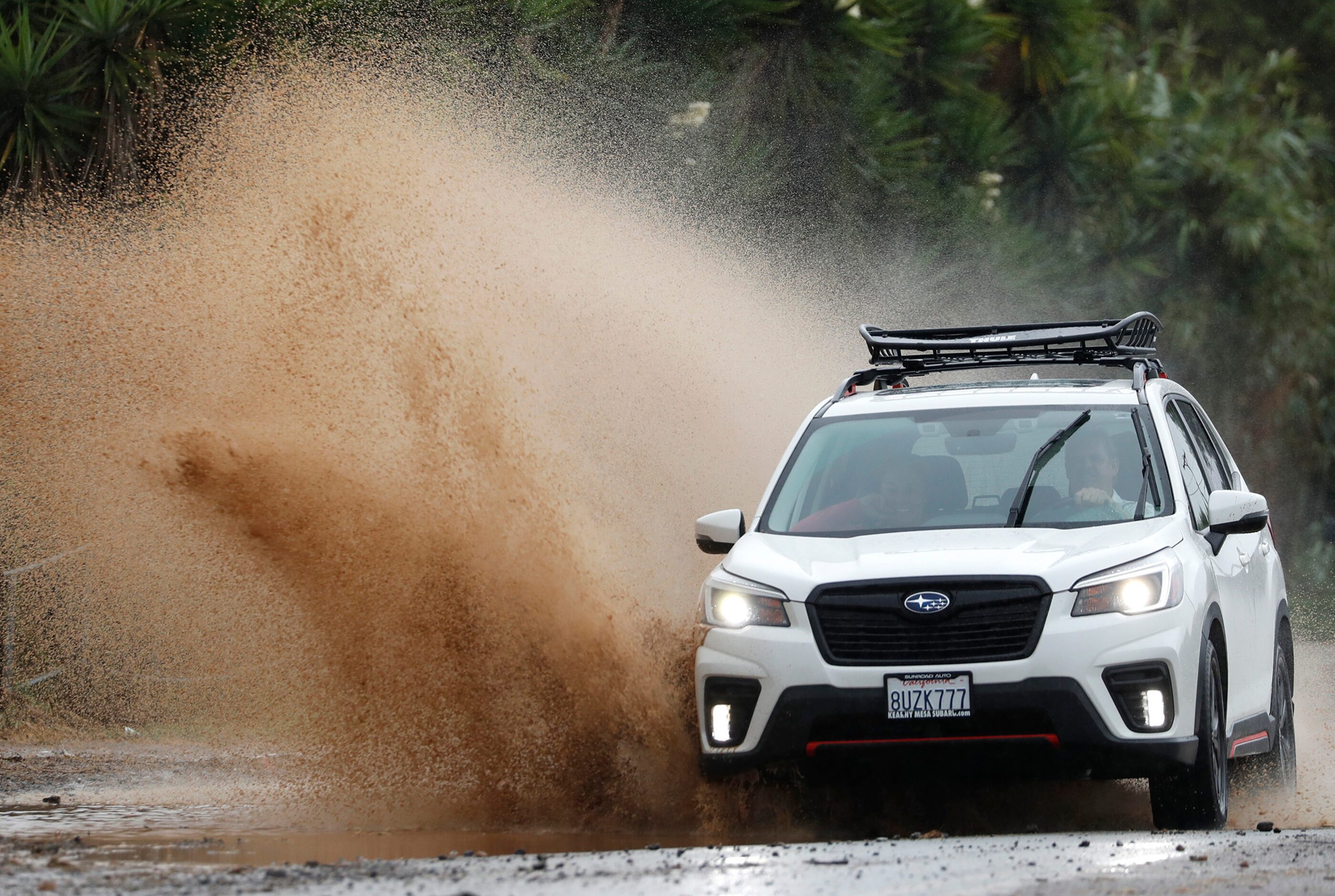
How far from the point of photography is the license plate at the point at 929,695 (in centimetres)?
664

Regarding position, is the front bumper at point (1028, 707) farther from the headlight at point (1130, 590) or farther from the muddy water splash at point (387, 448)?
the muddy water splash at point (387, 448)

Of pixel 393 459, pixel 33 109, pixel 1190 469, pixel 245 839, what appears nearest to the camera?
pixel 245 839

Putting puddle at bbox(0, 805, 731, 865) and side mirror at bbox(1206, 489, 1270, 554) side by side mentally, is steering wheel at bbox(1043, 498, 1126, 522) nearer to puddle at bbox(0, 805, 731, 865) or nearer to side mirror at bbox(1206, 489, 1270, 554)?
side mirror at bbox(1206, 489, 1270, 554)

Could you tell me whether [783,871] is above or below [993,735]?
below

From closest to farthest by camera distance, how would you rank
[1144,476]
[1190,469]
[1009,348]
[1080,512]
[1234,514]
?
[1234,514] < [1080,512] < [1144,476] < [1190,469] < [1009,348]

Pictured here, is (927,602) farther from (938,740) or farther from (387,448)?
(387,448)

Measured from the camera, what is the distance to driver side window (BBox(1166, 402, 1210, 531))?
7559mm

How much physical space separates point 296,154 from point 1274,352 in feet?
67.8

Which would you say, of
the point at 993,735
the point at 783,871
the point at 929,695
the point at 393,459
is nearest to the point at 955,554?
the point at 929,695

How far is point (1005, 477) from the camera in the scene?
25.6 feet

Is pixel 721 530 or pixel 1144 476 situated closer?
pixel 1144 476

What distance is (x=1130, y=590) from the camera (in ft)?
22.0

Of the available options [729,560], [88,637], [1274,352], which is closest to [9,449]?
[88,637]

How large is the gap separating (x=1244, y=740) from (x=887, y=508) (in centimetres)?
169
